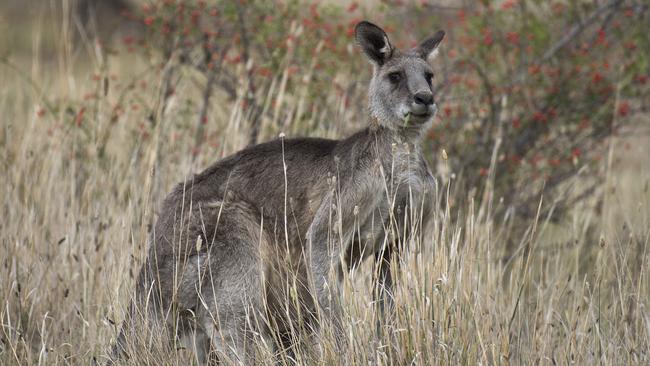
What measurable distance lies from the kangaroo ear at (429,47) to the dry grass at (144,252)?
3.43ft

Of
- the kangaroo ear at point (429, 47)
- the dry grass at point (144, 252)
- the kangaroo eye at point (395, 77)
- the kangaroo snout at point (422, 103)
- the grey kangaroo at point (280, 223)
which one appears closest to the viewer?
the dry grass at point (144, 252)

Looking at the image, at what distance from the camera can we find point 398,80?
5.90 meters

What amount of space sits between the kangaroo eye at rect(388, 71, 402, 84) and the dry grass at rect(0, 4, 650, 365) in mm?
898

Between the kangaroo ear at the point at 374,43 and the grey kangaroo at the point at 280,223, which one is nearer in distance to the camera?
the grey kangaroo at the point at 280,223

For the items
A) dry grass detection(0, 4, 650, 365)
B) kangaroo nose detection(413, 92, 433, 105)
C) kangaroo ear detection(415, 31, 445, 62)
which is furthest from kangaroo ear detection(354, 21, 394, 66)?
dry grass detection(0, 4, 650, 365)

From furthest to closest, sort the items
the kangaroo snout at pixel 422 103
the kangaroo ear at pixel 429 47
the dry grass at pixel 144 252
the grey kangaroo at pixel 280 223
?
the kangaroo ear at pixel 429 47
the kangaroo snout at pixel 422 103
the grey kangaroo at pixel 280 223
the dry grass at pixel 144 252

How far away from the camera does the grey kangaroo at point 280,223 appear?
5344mm

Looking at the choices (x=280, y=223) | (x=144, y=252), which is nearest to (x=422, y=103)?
(x=280, y=223)

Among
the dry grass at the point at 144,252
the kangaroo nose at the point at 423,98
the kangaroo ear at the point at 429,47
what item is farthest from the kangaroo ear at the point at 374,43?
the dry grass at the point at 144,252

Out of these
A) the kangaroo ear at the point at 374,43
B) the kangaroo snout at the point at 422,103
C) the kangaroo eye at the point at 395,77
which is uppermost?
the kangaroo ear at the point at 374,43

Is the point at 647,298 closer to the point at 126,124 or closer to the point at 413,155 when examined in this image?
the point at 413,155

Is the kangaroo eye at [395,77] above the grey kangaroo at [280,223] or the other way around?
above

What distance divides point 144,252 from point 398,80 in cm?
173

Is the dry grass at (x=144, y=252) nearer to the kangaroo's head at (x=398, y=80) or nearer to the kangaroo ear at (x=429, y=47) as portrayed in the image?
the kangaroo's head at (x=398, y=80)
